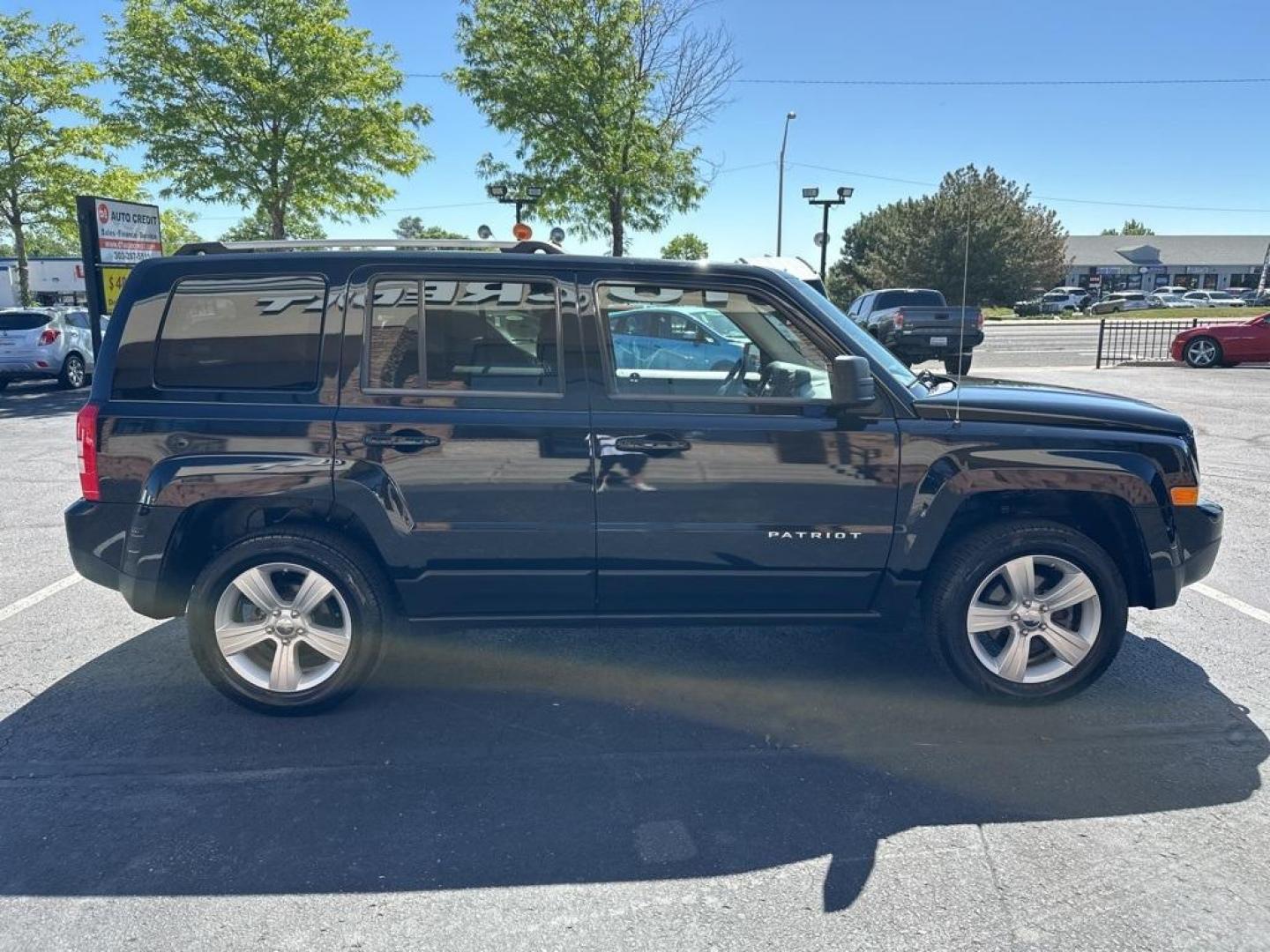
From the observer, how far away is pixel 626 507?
3.34 m

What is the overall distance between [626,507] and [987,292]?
50574mm

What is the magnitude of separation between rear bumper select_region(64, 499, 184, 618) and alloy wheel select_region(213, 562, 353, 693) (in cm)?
29

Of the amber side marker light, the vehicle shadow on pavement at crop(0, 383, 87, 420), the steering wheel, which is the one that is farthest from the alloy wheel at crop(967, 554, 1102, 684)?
the vehicle shadow on pavement at crop(0, 383, 87, 420)

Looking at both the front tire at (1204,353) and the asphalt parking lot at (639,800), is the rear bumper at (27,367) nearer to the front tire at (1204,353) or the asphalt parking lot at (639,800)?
the asphalt parking lot at (639,800)

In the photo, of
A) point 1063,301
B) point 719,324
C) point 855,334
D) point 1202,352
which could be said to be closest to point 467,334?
point 719,324

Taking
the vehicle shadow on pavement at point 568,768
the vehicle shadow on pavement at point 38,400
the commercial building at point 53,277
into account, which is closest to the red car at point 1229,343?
the vehicle shadow on pavement at point 568,768

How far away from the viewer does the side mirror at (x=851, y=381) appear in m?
3.12

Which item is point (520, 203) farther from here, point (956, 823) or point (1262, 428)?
point (956, 823)

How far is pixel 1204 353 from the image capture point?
17656 mm

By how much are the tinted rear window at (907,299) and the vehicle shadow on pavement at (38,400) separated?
16627mm

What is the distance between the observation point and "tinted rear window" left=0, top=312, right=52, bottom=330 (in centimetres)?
1415

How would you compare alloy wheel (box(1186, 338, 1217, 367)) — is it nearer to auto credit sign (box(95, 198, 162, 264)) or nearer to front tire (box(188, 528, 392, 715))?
front tire (box(188, 528, 392, 715))

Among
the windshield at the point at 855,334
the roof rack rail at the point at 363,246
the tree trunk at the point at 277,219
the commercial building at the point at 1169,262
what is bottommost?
the windshield at the point at 855,334

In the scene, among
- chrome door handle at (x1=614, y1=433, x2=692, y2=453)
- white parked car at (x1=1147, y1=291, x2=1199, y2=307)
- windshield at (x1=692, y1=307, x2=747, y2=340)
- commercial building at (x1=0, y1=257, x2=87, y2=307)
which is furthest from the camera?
white parked car at (x1=1147, y1=291, x2=1199, y2=307)
